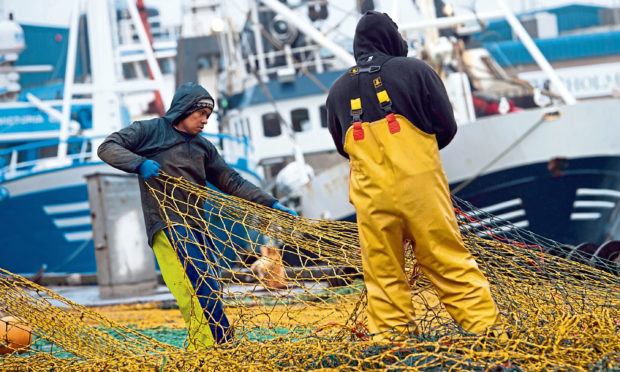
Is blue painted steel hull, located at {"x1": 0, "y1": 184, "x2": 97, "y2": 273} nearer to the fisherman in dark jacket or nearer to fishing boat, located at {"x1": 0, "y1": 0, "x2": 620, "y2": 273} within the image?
fishing boat, located at {"x1": 0, "y1": 0, "x2": 620, "y2": 273}

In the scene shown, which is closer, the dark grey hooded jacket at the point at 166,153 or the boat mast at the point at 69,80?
the dark grey hooded jacket at the point at 166,153

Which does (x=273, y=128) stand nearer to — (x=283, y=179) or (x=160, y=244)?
(x=283, y=179)

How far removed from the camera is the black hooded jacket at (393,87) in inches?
110

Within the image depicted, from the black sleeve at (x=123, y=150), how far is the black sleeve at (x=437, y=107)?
1.33 m

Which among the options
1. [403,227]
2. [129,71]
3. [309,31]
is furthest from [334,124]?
[129,71]

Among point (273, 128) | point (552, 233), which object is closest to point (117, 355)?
point (552, 233)

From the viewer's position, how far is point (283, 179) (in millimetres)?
13938

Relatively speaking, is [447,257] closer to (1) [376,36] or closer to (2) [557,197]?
(1) [376,36]

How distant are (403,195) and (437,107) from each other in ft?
1.26

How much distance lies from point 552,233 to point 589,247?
16.9 feet

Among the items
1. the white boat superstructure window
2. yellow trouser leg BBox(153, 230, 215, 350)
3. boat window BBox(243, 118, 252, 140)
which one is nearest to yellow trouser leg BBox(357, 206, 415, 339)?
yellow trouser leg BBox(153, 230, 215, 350)

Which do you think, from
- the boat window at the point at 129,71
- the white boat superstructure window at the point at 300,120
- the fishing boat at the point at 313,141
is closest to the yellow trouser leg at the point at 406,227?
the fishing boat at the point at 313,141

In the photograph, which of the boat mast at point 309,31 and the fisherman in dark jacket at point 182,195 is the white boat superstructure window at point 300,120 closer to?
the boat mast at point 309,31

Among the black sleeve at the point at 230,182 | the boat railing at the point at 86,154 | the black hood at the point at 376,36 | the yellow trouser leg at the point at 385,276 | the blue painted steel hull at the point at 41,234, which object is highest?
the black hood at the point at 376,36
